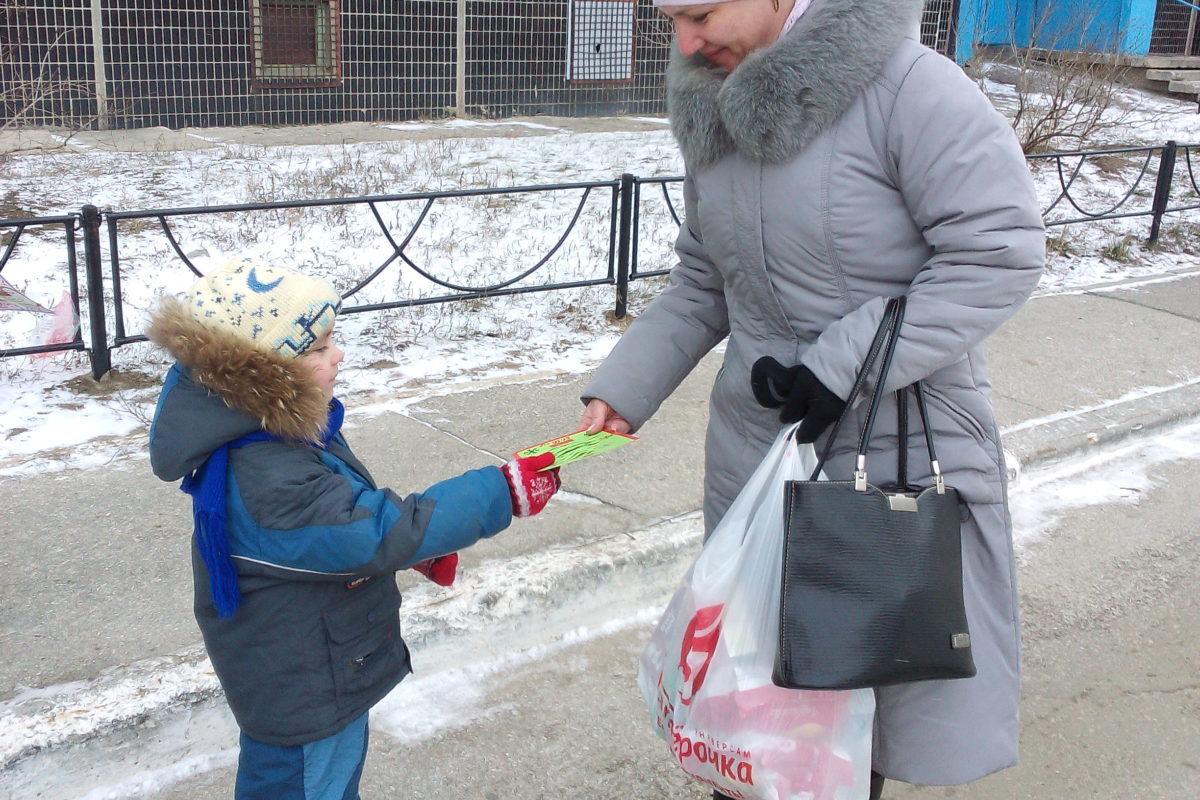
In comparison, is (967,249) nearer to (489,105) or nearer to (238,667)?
(238,667)

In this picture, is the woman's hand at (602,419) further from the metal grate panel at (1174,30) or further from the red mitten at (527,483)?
the metal grate panel at (1174,30)

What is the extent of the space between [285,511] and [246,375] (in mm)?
238

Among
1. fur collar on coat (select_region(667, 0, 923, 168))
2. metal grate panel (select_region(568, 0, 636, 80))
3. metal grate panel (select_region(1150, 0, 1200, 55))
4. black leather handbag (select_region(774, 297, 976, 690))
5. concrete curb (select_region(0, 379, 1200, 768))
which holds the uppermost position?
metal grate panel (select_region(1150, 0, 1200, 55))

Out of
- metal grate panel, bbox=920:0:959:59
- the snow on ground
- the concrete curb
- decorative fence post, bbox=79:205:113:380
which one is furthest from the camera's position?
metal grate panel, bbox=920:0:959:59

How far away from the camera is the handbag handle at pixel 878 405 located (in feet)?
6.52

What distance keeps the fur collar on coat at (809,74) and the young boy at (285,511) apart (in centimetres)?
71

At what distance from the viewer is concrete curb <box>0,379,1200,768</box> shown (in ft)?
9.75

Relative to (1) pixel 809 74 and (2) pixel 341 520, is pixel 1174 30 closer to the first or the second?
(1) pixel 809 74

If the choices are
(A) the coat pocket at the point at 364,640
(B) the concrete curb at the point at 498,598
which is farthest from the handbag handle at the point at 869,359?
(B) the concrete curb at the point at 498,598

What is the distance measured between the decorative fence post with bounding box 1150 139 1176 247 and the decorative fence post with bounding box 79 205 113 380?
25.1ft

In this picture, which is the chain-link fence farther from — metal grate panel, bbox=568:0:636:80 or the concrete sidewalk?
the concrete sidewalk

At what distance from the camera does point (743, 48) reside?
211 cm

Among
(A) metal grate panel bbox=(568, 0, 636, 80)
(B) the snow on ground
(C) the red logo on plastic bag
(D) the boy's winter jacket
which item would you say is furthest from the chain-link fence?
(C) the red logo on plastic bag

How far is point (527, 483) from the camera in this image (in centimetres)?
213
